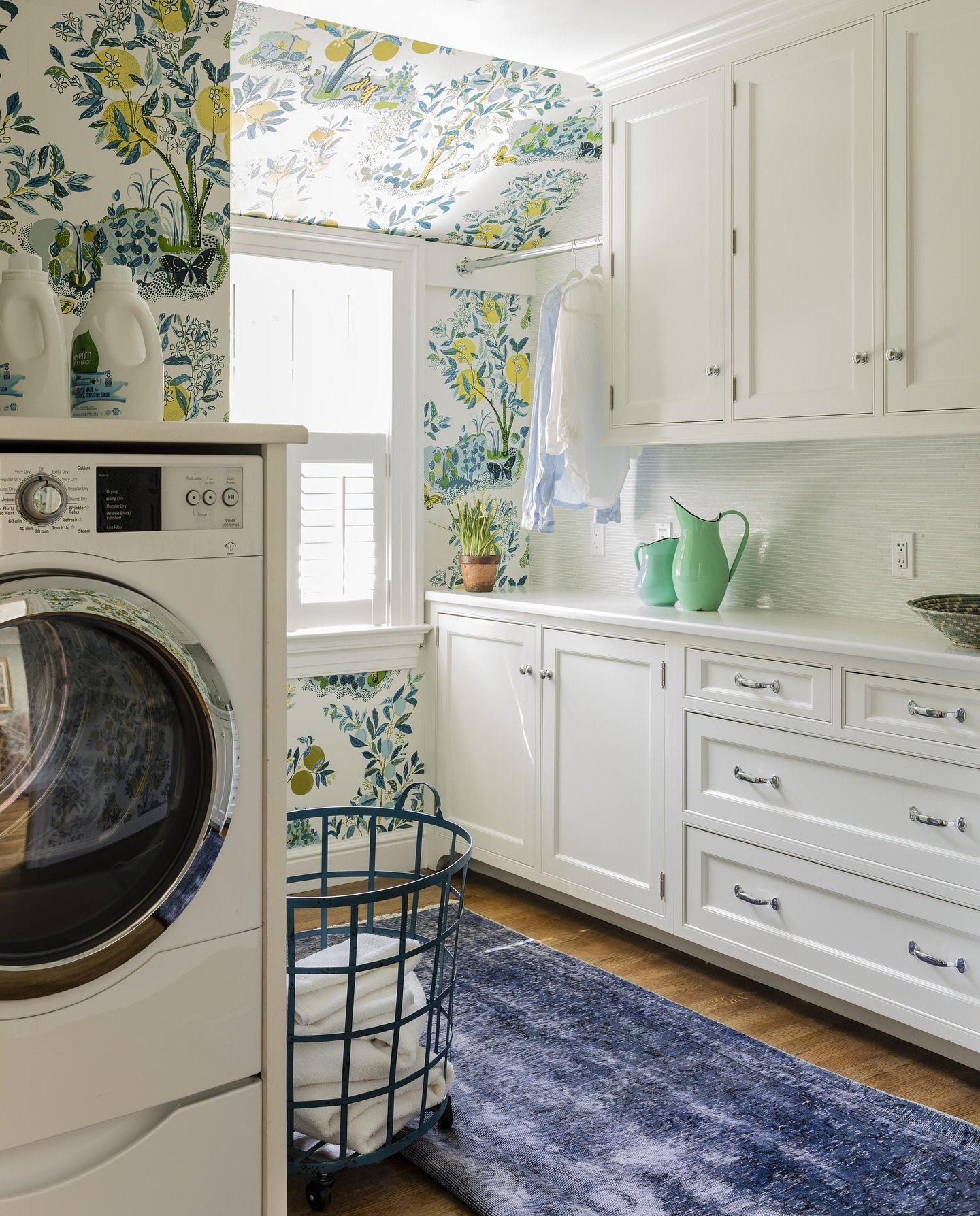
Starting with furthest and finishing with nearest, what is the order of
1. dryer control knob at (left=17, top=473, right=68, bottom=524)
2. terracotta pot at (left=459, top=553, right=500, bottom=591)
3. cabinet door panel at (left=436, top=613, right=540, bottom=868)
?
terracotta pot at (left=459, top=553, right=500, bottom=591)
cabinet door panel at (left=436, top=613, right=540, bottom=868)
dryer control knob at (left=17, top=473, right=68, bottom=524)

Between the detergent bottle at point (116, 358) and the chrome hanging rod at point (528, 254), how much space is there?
81.7 inches

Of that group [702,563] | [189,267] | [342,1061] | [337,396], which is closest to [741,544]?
[702,563]

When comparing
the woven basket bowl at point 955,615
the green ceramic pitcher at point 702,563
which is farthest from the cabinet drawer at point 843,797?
the green ceramic pitcher at point 702,563

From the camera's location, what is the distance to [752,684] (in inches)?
108

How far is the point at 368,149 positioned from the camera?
3.30 metres

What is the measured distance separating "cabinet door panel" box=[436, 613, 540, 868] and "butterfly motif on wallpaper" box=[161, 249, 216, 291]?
5.07 feet

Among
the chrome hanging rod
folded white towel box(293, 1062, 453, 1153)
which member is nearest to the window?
the chrome hanging rod

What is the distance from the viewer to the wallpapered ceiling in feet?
6.67

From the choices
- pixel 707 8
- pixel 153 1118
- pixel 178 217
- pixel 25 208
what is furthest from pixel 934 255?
pixel 153 1118

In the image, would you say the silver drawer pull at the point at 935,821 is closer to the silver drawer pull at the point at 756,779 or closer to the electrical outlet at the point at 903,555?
the silver drawer pull at the point at 756,779

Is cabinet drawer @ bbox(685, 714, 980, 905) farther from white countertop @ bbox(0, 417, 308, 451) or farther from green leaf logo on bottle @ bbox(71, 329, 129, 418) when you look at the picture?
green leaf logo on bottle @ bbox(71, 329, 129, 418)

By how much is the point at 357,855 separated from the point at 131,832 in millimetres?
2178

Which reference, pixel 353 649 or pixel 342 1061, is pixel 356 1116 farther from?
pixel 353 649

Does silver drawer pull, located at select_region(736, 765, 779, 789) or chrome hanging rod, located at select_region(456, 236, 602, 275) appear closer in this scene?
silver drawer pull, located at select_region(736, 765, 779, 789)
